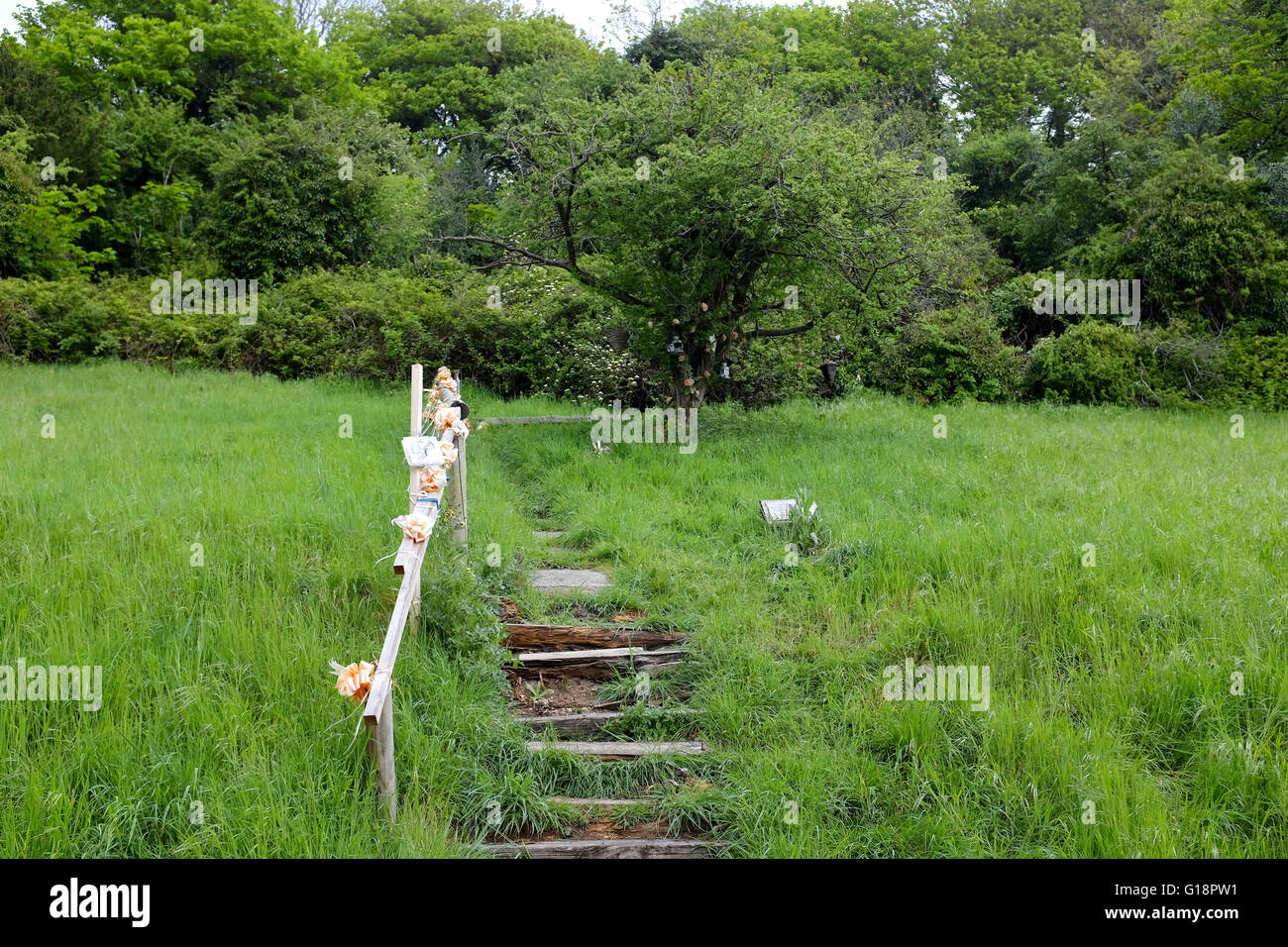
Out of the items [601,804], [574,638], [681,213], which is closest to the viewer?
[601,804]

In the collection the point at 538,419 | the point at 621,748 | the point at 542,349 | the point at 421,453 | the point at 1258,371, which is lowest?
the point at 621,748

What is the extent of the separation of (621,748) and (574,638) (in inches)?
46.9

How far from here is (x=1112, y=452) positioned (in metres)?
10.4

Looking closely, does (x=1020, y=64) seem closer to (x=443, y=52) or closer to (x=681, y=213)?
(x=443, y=52)

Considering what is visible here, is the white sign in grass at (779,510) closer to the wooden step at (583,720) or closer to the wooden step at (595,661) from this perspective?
the wooden step at (595,661)

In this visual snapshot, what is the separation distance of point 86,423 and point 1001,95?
28.7 meters

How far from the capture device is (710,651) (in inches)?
210

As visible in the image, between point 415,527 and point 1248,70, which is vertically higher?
point 1248,70

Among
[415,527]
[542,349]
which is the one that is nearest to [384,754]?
Answer: [415,527]

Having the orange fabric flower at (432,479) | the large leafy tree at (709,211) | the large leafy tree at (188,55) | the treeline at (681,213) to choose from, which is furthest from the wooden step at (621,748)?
the large leafy tree at (188,55)

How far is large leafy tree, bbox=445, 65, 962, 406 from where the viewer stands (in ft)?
34.2

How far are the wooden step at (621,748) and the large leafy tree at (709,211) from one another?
6850 mm

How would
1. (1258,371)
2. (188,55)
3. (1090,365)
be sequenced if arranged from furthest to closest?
(188,55), (1090,365), (1258,371)
